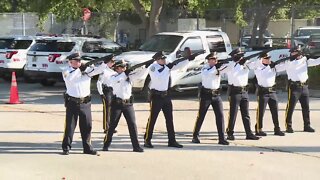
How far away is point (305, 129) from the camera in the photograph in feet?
35.2

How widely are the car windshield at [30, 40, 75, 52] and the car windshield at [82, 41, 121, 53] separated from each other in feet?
1.74

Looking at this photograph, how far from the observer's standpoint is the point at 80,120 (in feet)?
28.5

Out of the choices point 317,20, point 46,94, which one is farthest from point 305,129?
point 317,20

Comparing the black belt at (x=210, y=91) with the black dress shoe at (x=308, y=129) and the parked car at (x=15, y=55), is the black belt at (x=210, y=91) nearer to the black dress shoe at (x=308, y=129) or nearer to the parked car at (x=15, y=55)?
the black dress shoe at (x=308, y=129)

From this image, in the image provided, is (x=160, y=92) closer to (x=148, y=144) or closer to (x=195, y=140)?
(x=148, y=144)

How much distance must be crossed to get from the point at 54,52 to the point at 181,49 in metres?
5.25

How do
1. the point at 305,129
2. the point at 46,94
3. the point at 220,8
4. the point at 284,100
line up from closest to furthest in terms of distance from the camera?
the point at 305,129
the point at 284,100
the point at 46,94
the point at 220,8

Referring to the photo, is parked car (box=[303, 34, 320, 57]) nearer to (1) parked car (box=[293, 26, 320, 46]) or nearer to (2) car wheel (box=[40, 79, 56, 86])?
(1) parked car (box=[293, 26, 320, 46])

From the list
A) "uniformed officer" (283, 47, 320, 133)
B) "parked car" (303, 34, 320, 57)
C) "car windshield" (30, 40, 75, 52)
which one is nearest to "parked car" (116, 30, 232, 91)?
"car windshield" (30, 40, 75, 52)

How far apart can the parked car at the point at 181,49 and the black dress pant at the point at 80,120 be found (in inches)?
246

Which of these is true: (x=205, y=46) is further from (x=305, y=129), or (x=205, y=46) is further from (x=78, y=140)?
(x=78, y=140)

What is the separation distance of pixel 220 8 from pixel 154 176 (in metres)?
17.7

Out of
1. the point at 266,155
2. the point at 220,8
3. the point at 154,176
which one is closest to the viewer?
the point at 154,176

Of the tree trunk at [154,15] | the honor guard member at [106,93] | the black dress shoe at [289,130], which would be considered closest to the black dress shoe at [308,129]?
the black dress shoe at [289,130]
